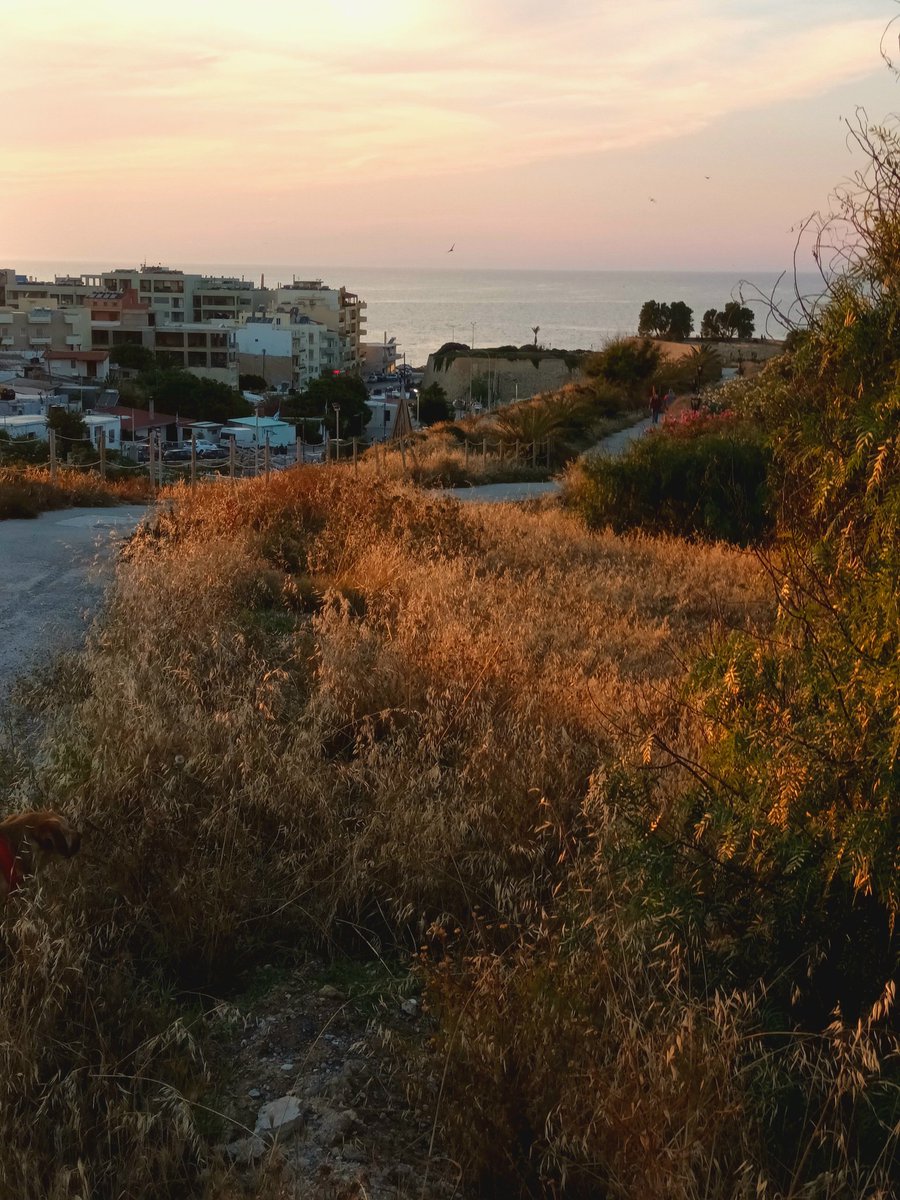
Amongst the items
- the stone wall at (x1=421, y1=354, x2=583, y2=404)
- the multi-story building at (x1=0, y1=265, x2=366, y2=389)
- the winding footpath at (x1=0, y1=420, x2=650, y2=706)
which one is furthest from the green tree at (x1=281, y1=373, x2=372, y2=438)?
the winding footpath at (x1=0, y1=420, x2=650, y2=706)

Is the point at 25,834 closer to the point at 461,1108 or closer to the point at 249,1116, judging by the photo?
the point at 249,1116

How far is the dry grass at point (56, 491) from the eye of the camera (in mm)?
13102

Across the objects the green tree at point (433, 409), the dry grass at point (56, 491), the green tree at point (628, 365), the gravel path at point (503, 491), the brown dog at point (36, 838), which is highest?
the green tree at point (628, 365)

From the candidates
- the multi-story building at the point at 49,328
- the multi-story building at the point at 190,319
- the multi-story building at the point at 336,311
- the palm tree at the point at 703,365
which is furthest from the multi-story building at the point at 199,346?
the palm tree at the point at 703,365

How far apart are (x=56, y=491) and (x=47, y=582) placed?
6.24m

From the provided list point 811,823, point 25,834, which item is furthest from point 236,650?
point 811,823

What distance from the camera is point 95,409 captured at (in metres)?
71.7

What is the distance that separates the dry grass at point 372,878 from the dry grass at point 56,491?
629 centimetres

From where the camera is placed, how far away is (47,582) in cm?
874

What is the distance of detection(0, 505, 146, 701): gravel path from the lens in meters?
6.61

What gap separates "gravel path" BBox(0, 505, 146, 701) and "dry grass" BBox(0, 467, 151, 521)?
1.12 feet

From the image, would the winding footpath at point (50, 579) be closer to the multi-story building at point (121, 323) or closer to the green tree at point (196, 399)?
the green tree at point (196, 399)

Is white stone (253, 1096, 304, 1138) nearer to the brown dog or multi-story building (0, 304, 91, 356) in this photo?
the brown dog

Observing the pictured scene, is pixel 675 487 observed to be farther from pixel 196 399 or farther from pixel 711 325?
pixel 196 399
